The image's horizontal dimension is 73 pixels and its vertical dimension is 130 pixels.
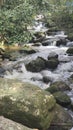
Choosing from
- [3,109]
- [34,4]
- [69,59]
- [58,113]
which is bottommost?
[69,59]

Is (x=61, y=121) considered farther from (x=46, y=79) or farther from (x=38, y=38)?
(x=38, y=38)

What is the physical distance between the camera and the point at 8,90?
1080 centimetres

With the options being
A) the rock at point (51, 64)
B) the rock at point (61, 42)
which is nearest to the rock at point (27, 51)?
the rock at point (61, 42)

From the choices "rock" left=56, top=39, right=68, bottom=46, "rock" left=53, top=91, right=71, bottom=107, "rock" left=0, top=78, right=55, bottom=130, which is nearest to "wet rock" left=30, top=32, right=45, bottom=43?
"rock" left=56, top=39, right=68, bottom=46

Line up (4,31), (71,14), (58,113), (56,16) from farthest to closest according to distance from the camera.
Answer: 1. (56,16)
2. (71,14)
3. (4,31)
4. (58,113)

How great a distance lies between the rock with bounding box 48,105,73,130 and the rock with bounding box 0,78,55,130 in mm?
313

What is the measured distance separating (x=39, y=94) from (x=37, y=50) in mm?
15361

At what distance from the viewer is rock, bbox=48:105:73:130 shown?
10921 mm

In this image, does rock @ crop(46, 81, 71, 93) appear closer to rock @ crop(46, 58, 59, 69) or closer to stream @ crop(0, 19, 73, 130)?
stream @ crop(0, 19, 73, 130)

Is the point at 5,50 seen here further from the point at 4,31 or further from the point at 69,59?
Answer: the point at 4,31

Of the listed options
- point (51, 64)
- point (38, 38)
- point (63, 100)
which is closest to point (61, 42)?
point (38, 38)

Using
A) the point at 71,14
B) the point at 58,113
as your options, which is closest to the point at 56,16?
the point at 71,14

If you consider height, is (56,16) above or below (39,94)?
below

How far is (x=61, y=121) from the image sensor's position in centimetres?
1112
